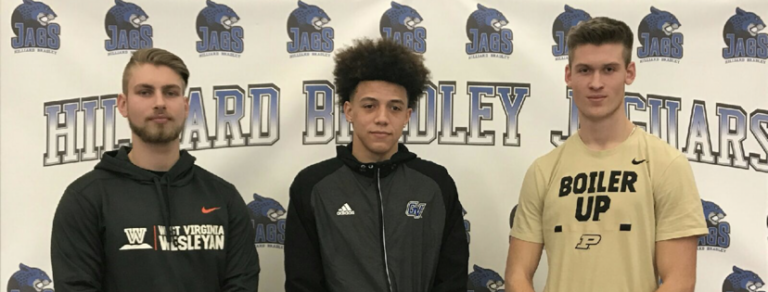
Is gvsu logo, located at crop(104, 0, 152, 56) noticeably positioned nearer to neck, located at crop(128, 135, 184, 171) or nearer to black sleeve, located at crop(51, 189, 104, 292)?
neck, located at crop(128, 135, 184, 171)

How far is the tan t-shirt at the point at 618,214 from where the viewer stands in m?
2.25

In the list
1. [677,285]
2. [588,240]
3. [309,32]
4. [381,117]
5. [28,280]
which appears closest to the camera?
[677,285]

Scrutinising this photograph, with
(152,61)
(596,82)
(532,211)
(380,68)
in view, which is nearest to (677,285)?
(532,211)

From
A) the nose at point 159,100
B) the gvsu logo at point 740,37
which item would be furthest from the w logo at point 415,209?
the gvsu logo at point 740,37

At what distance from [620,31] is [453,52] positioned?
0.98 metres

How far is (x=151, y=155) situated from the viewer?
2385 mm

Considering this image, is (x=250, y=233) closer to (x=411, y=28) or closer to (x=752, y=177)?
(x=411, y=28)

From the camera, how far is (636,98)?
3186mm

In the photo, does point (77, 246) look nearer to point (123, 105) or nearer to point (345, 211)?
point (123, 105)

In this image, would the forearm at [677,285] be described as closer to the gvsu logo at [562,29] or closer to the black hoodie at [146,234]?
the gvsu logo at [562,29]

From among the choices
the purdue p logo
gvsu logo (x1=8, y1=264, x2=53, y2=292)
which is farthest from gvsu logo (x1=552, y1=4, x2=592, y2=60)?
gvsu logo (x1=8, y1=264, x2=53, y2=292)

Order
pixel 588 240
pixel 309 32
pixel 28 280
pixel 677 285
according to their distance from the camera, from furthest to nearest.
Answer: pixel 309 32 < pixel 28 280 < pixel 588 240 < pixel 677 285

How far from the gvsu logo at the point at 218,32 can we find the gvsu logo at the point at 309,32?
0.25 meters

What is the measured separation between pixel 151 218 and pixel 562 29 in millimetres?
2032
